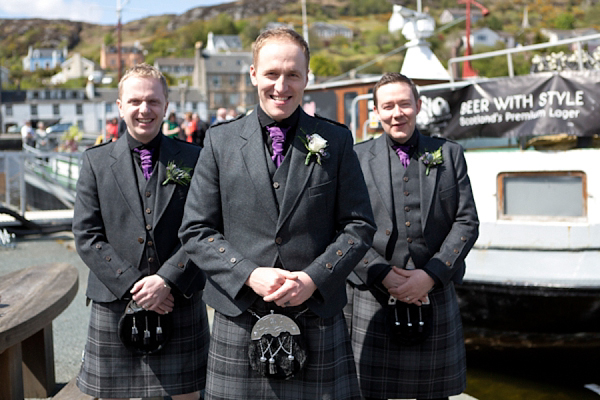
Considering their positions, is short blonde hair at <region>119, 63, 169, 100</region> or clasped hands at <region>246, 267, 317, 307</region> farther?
short blonde hair at <region>119, 63, 169, 100</region>

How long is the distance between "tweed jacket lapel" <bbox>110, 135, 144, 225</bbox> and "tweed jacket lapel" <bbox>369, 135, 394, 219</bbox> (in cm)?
120

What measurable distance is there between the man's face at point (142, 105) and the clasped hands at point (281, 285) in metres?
1.07

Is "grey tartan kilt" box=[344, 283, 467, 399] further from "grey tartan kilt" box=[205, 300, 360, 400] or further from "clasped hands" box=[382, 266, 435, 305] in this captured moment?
"grey tartan kilt" box=[205, 300, 360, 400]

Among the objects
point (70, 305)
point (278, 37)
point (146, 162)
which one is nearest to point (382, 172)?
→ point (278, 37)

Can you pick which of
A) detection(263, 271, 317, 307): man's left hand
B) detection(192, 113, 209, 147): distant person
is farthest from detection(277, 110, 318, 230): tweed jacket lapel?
detection(192, 113, 209, 147): distant person

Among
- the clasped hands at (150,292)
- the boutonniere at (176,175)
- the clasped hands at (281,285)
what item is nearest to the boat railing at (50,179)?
the boutonniere at (176,175)

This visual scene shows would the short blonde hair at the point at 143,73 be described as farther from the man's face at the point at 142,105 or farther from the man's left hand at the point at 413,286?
the man's left hand at the point at 413,286

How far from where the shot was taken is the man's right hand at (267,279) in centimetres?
229

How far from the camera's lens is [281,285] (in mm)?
2309

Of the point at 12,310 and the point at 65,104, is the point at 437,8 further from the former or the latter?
the point at 12,310

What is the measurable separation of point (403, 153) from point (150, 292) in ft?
4.80

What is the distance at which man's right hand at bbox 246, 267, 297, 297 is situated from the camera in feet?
7.52

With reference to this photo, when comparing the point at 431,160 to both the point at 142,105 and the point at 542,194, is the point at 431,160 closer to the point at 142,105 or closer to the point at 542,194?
the point at 142,105

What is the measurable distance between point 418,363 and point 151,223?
1.50 metres
